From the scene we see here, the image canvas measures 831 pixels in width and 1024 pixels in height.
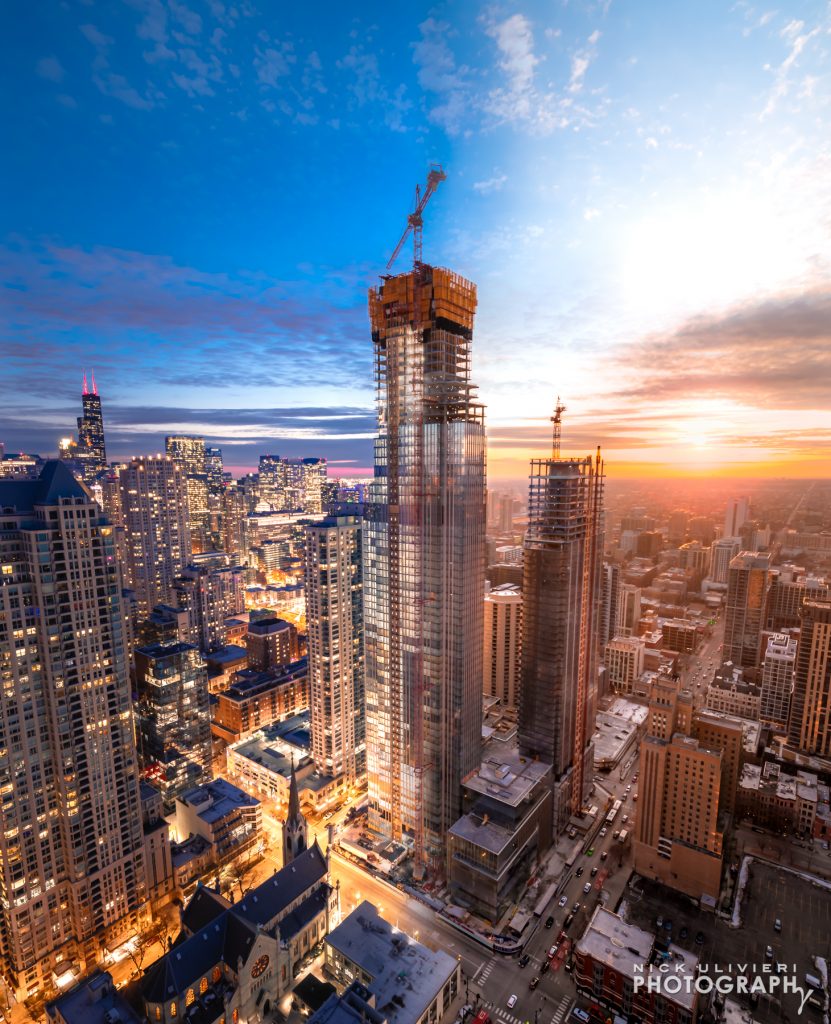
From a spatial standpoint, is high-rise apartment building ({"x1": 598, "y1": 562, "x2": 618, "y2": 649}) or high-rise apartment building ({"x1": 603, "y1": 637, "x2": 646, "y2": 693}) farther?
high-rise apartment building ({"x1": 603, "y1": 637, "x2": 646, "y2": 693})

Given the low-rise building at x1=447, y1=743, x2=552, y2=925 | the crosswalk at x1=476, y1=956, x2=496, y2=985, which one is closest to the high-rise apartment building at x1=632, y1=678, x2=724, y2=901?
the low-rise building at x1=447, y1=743, x2=552, y2=925

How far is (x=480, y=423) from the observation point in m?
98.6

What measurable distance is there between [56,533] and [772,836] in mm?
155523

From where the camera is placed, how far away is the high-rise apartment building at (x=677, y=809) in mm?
93750

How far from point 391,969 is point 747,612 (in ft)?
584

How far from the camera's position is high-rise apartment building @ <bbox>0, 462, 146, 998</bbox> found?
2955 inches

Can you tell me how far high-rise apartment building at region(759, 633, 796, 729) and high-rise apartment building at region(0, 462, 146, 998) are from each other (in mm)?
169664

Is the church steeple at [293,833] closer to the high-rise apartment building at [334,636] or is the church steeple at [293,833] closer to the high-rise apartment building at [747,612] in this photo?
the high-rise apartment building at [334,636]

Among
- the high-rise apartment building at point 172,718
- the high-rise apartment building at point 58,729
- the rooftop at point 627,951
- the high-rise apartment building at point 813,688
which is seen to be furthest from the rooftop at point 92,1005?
the high-rise apartment building at point 813,688

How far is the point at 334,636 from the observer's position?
5005 inches

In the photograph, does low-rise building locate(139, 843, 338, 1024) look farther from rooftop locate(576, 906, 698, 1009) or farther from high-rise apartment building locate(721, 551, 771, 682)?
high-rise apartment building locate(721, 551, 771, 682)

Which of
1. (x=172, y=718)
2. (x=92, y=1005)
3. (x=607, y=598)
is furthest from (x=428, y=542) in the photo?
(x=607, y=598)

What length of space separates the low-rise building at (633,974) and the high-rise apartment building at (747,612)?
5531 inches

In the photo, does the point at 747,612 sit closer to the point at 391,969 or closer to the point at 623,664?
the point at 623,664
